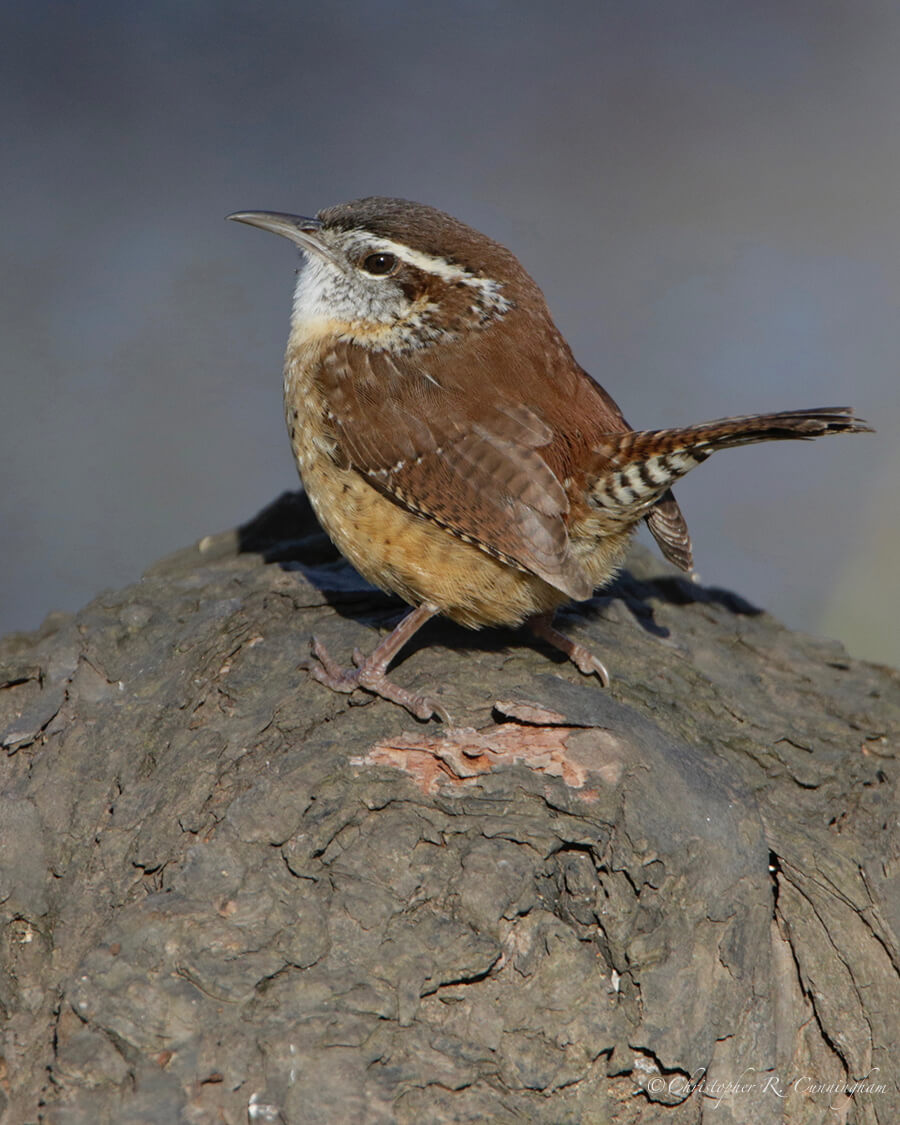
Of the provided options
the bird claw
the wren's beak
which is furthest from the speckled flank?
the wren's beak

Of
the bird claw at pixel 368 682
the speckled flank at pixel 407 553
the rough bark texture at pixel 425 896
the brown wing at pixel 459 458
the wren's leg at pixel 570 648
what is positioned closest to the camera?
the rough bark texture at pixel 425 896

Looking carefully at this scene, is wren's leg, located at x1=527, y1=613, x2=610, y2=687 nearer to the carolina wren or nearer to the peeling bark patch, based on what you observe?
the carolina wren

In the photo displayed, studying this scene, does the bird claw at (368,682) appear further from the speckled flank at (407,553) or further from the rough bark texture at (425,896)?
the speckled flank at (407,553)

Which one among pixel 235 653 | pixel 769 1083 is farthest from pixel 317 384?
pixel 769 1083

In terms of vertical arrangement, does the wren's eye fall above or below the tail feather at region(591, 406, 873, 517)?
above

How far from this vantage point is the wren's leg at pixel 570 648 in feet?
10.9

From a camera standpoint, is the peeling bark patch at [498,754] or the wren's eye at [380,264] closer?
the peeling bark patch at [498,754]

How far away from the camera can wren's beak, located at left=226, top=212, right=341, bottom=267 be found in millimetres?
3725

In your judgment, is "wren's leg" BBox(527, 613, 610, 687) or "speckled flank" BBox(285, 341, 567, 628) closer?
"speckled flank" BBox(285, 341, 567, 628)

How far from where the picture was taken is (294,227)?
3787 mm

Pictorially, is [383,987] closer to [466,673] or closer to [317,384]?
[466,673]

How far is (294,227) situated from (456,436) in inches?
45.3

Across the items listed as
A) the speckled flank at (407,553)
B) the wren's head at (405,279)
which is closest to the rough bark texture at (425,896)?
the speckled flank at (407,553)

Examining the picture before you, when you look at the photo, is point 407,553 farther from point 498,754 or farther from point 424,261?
point 424,261
